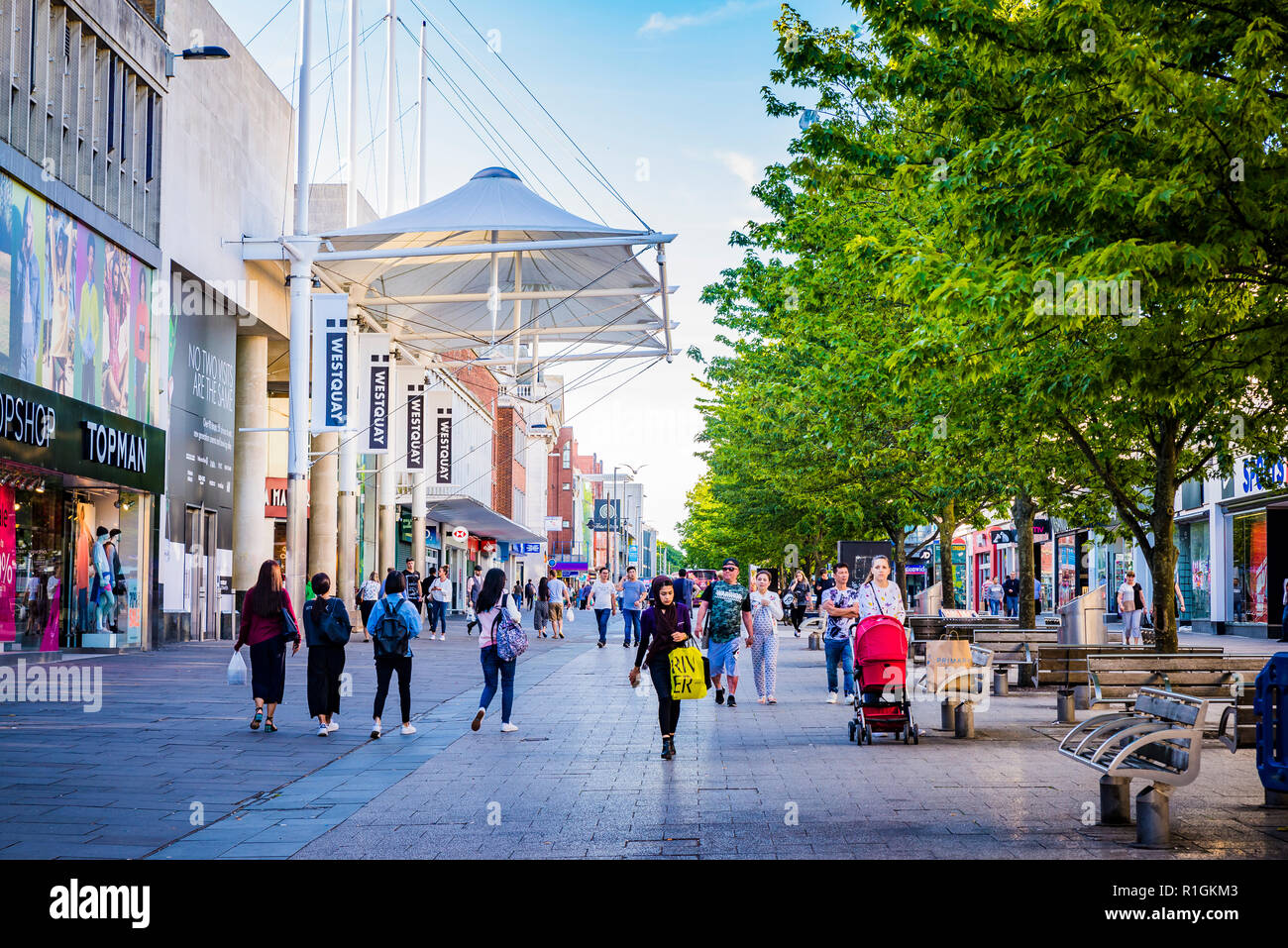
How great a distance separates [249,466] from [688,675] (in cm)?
2346

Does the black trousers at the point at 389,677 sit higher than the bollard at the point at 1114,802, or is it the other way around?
the black trousers at the point at 389,677

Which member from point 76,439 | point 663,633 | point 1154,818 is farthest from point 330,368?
point 1154,818

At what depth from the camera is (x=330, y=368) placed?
29.0 metres

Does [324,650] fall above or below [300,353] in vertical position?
below

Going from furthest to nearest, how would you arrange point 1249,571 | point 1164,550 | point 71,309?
1. point 1249,571
2. point 71,309
3. point 1164,550

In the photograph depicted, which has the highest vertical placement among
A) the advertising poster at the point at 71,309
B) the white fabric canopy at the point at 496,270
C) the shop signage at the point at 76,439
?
the white fabric canopy at the point at 496,270

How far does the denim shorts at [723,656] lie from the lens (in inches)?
656

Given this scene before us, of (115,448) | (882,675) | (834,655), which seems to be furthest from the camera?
(115,448)

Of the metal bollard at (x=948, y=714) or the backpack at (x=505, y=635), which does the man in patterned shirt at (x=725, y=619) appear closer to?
the metal bollard at (x=948, y=714)

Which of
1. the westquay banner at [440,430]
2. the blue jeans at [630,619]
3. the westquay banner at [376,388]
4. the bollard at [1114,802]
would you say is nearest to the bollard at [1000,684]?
the bollard at [1114,802]

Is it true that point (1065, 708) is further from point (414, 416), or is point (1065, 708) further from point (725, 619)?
point (414, 416)

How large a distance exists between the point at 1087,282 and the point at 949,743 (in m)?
5.50

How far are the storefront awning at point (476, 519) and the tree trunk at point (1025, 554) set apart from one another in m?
29.0
